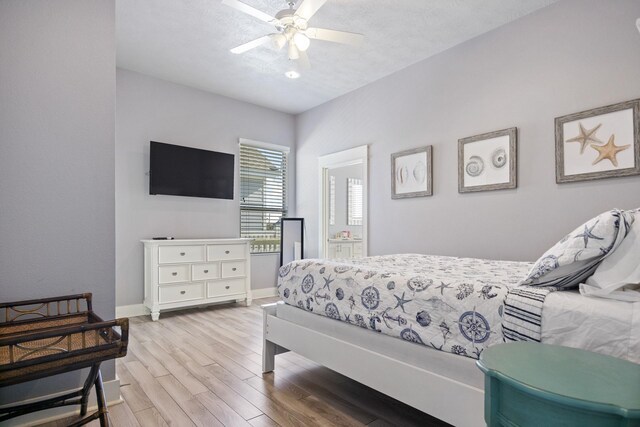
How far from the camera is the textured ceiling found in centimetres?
277

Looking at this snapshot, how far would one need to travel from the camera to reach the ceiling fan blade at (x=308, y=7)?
2.18 metres

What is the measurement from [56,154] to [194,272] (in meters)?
2.31

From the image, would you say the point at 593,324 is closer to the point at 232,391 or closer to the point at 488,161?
the point at 232,391

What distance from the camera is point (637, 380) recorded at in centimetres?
82

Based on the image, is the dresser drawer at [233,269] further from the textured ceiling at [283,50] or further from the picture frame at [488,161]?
the picture frame at [488,161]

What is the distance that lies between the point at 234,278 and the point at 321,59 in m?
2.72

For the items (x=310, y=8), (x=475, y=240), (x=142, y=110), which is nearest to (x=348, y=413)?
(x=475, y=240)

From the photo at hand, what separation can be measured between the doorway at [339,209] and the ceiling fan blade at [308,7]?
2.39 meters

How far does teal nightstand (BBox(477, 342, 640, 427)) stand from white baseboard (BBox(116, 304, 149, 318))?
394 cm

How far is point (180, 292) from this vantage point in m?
3.92

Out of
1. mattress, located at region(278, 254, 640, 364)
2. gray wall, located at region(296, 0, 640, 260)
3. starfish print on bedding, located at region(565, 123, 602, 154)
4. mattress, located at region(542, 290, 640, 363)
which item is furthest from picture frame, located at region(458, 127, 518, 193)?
mattress, located at region(542, 290, 640, 363)

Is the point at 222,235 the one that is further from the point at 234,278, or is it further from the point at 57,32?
the point at 57,32

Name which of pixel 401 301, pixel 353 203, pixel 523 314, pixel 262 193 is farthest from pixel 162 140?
pixel 523 314

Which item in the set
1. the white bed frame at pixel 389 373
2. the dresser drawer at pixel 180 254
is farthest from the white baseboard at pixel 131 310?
the white bed frame at pixel 389 373
